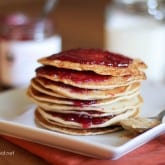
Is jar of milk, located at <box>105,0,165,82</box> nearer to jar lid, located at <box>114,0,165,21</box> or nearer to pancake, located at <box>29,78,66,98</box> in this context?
jar lid, located at <box>114,0,165,21</box>

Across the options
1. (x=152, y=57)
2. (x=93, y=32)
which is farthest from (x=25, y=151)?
(x=93, y=32)

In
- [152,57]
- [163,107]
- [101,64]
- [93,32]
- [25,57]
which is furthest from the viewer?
[93,32]

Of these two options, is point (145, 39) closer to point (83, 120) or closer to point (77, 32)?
point (77, 32)

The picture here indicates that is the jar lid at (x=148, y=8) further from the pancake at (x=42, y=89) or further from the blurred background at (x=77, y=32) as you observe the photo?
the pancake at (x=42, y=89)

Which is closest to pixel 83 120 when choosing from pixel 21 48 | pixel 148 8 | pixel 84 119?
pixel 84 119

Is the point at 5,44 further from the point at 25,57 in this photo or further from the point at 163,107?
the point at 163,107

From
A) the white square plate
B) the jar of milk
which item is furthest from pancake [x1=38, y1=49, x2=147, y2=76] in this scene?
the jar of milk
